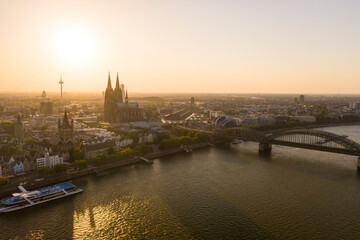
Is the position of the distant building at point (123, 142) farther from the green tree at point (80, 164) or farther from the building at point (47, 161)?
the building at point (47, 161)

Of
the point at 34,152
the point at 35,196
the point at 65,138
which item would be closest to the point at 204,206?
the point at 35,196

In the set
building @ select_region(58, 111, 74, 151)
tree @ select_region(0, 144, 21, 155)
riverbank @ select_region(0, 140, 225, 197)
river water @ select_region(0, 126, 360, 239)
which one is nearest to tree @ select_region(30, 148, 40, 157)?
tree @ select_region(0, 144, 21, 155)

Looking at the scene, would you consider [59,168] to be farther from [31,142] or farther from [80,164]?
[31,142]

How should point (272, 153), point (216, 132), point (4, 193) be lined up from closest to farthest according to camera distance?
1. point (4, 193)
2. point (272, 153)
3. point (216, 132)

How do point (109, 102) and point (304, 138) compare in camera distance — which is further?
point (109, 102)

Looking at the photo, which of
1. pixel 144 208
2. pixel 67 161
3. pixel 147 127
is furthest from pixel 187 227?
pixel 147 127

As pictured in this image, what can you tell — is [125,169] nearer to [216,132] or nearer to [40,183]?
[40,183]

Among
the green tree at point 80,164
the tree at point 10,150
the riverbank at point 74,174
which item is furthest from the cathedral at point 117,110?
the green tree at point 80,164
